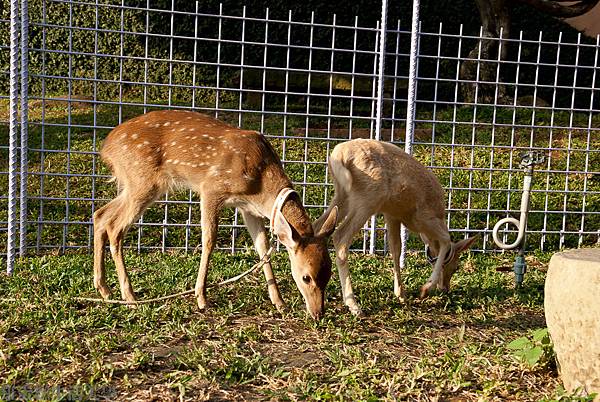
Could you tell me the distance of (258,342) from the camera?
15.4 ft

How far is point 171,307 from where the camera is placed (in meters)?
5.36

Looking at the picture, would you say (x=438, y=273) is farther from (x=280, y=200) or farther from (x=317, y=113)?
(x=317, y=113)

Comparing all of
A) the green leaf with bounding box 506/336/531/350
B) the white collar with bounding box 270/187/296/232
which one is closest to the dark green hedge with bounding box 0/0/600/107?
the white collar with bounding box 270/187/296/232

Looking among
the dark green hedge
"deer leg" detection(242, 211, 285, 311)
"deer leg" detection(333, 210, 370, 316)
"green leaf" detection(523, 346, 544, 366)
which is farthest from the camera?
the dark green hedge

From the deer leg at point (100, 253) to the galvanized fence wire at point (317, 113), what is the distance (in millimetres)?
1328

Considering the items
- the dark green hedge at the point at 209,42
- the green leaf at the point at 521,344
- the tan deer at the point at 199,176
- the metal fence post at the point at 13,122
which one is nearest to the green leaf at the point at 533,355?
the green leaf at the point at 521,344

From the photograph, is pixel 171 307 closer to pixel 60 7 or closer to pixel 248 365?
pixel 248 365

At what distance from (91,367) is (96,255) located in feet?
6.14

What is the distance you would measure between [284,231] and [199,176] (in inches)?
36.1

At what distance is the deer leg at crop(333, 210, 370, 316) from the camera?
5.50 m

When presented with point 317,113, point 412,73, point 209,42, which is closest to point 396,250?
point 412,73

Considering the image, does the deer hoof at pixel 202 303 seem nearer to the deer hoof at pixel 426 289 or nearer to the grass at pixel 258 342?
the grass at pixel 258 342

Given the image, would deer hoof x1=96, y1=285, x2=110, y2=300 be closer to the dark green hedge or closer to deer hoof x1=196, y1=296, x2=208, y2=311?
deer hoof x1=196, y1=296, x2=208, y2=311

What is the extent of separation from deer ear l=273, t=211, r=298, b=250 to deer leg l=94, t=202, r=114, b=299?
1.56 metres
